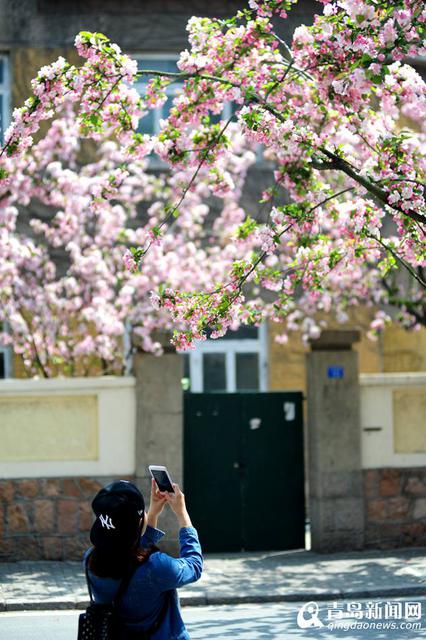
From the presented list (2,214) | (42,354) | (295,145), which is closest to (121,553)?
(295,145)

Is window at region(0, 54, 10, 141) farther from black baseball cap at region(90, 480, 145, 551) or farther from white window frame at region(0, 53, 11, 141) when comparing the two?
black baseball cap at region(90, 480, 145, 551)

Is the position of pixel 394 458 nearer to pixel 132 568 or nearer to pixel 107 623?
pixel 132 568

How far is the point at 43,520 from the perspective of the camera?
13656 mm

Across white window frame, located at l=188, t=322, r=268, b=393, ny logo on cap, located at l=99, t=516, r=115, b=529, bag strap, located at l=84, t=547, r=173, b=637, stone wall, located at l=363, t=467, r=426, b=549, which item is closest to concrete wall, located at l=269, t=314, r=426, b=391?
white window frame, located at l=188, t=322, r=268, b=393

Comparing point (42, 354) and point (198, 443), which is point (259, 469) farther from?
point (42, 354)

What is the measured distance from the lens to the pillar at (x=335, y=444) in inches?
562

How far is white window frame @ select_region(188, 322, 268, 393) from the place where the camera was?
63.9 feet

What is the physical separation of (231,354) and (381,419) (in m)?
5.17

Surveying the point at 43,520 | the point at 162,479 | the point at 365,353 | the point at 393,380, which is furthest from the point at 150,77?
the point at 162,479

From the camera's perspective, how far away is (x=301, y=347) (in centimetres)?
1934

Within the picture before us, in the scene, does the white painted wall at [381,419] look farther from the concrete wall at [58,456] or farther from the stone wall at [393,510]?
the concrete wall at [58,456]

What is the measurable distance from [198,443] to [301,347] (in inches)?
204

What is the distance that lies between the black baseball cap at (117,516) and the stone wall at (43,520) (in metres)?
8.81

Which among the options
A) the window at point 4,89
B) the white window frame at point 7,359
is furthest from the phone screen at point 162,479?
the window at point 4,89
